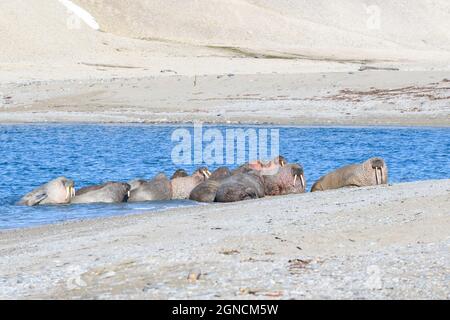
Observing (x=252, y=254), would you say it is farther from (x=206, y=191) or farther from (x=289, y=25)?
(x=289, y=25)

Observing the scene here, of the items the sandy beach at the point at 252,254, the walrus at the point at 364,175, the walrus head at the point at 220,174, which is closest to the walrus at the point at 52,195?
the walrus head at the point at 220,174

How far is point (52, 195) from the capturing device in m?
17.9

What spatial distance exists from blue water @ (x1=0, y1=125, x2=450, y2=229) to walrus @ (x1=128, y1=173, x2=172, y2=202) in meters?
0.41

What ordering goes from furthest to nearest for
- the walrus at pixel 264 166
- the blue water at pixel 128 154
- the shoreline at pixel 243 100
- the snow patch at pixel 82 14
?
the snow patch at pixel 82 14 → the shoreline at pixel 243 100 → the walrus at pixel 264 166 → the blue water at pixel 128 154

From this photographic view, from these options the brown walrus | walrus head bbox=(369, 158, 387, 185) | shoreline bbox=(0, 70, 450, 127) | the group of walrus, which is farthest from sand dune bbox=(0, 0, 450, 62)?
walrus head bbox=(369, 158, 387, 185)

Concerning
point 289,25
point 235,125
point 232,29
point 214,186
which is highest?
point 289,25

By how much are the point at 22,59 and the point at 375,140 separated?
32.0 metres

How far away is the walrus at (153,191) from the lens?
1819cm

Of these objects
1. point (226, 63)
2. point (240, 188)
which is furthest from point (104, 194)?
point (226, 63)

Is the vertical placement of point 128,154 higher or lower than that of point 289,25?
lower

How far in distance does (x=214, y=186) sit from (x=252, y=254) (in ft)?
27.2

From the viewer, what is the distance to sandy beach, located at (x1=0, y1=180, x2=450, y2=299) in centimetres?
816

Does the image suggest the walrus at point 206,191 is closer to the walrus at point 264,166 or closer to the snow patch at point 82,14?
the walrus at point 264,166
